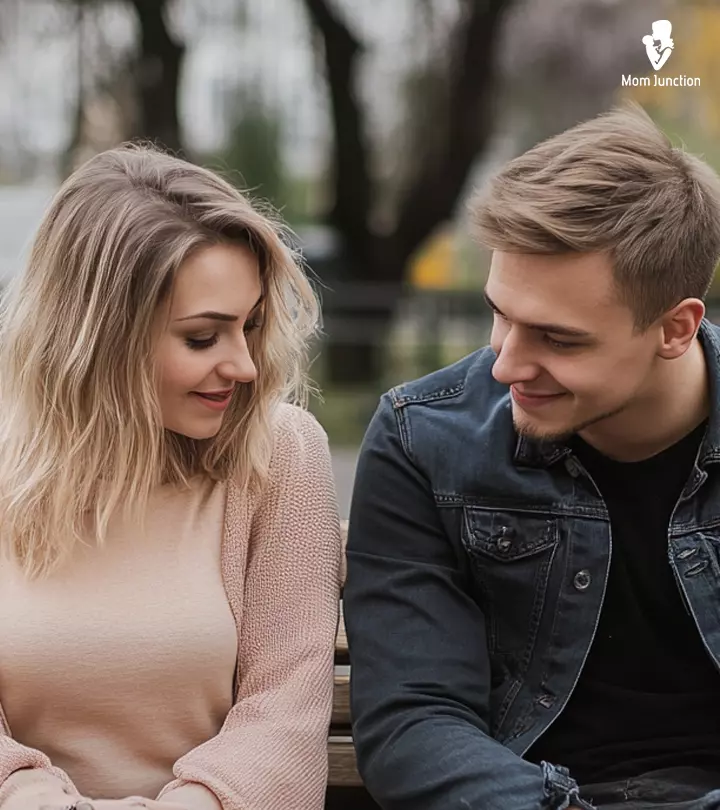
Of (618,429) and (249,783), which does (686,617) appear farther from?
(249,783)

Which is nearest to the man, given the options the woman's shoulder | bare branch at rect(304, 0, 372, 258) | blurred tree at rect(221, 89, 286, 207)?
the woman's shoulder

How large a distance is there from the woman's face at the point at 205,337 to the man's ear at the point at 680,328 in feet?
2.47

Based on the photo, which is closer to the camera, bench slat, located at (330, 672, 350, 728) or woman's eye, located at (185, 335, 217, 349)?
woman's eye, located at (185, 335, 217, 349)

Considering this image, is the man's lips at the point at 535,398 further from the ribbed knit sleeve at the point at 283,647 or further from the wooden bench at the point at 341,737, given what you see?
the wooden bench at the point at 341,737

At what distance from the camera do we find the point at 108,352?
A: 2.58m

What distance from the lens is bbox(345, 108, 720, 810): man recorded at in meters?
2.48

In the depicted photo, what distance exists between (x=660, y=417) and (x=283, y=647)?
0.82 meters

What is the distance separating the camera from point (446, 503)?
2.65 metres

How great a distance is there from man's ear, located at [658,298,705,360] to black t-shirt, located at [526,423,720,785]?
20cm

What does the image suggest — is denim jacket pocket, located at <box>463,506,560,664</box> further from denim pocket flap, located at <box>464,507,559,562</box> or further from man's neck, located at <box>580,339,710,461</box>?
man's neck, located at <box>580,339,710,461</box>

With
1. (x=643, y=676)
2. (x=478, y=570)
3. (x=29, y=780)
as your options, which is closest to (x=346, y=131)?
(x=478, y=570)

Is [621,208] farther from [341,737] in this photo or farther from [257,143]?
[257,143]

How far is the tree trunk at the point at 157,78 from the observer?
467 inches
